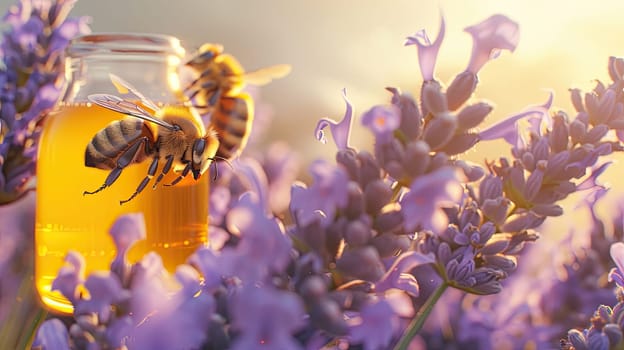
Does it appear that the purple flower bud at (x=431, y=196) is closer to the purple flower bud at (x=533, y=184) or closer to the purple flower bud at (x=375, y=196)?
the purple flower bud at (x=375, y=196)

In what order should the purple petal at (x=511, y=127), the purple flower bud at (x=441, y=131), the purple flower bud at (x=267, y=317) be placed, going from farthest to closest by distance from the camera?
1. the purple petal at (x=511, y=127)
2. the purple flower bud at (x=441, y=131)
3. the purple flower bud at (x=267, y=317)

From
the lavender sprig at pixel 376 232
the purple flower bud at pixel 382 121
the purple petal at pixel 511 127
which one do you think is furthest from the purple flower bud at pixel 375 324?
the purple petal at pixel 511 127

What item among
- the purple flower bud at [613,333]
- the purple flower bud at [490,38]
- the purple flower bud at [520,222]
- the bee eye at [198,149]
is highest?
the purple flower bud at [490,38]

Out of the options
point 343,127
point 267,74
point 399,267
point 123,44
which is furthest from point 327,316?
point 267,74

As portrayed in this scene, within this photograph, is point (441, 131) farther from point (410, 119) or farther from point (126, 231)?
point (126, 231)

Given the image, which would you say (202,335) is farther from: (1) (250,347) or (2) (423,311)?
(2) (423,311)

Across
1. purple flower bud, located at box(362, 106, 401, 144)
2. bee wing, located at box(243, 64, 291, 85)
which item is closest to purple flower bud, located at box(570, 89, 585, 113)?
purple flower bud, located at box(362, 106, 401, 144)

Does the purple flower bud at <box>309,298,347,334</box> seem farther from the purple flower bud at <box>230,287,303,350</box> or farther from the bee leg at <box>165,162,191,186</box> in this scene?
the bee leg at <box>165,162,191,186</box>
